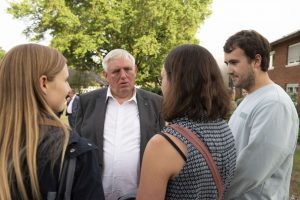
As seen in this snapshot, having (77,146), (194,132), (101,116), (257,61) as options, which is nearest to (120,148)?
(101,116)

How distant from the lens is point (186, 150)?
70.6 inches

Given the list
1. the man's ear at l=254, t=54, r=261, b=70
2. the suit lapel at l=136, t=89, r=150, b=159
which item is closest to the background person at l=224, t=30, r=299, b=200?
the man's ear at l=254, t=54, r=261, b=70

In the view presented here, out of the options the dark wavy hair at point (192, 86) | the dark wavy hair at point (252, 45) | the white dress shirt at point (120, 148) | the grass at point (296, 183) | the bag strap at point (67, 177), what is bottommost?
the grass at point (296, 183)

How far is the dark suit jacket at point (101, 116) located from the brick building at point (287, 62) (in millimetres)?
17950

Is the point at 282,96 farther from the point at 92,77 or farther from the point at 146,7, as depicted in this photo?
the point at 92,77

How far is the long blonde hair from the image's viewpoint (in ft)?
5.26

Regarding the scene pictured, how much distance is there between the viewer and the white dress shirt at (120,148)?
3322 mm

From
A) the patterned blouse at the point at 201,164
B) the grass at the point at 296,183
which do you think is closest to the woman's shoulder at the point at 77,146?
Answer: the patterned blouse at the point at 201,164

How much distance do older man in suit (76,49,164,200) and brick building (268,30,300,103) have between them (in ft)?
59.0

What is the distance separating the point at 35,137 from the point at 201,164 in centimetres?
82

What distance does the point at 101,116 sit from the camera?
359cm

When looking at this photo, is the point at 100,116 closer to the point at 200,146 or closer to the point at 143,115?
the point at 143,115

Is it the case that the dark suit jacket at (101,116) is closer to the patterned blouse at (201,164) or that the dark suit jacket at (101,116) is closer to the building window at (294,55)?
the patterned blouse at (201,164)

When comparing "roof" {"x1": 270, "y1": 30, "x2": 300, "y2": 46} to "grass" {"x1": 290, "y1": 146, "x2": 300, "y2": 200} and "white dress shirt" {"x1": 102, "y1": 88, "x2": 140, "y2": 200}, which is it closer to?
"grass" {"x1": 290, "y1": 146, "x2": 300, "y2": 200}
